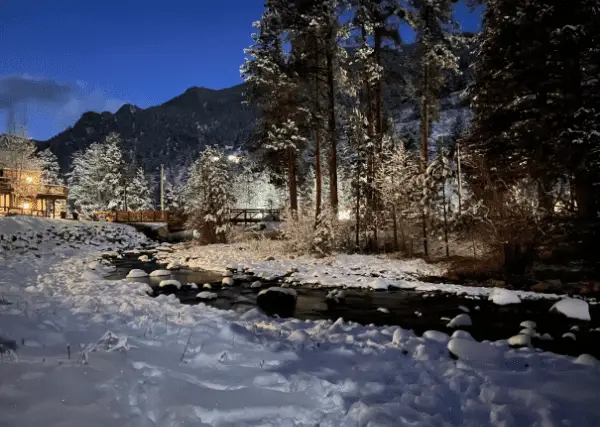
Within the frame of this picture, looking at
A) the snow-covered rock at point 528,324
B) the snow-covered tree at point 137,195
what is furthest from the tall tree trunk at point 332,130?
the snow-covered tree at point 137,195

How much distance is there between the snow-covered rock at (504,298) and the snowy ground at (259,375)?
407cm

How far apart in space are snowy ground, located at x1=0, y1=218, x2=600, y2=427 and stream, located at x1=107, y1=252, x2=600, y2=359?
3.63ft

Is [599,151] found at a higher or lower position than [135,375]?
higher

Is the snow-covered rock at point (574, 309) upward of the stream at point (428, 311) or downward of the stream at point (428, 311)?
upward

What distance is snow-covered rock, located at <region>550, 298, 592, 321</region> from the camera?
801 centimetres

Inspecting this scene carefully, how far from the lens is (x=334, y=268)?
1566 centimetres

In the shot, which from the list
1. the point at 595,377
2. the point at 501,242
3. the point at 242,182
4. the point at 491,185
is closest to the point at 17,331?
the point at 595,377

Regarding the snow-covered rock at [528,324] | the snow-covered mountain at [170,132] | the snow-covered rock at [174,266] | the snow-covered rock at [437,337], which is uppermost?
the snow-covered mountain at [170,132]

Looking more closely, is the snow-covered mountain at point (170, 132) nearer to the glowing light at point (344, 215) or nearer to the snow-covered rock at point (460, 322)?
the glowing light at point (344, 215)

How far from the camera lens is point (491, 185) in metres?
15.2

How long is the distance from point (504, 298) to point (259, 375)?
7.84 m

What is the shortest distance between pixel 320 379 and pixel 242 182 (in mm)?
77230

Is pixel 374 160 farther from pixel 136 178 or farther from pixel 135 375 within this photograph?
pixel 136 178

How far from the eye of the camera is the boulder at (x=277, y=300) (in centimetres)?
912
